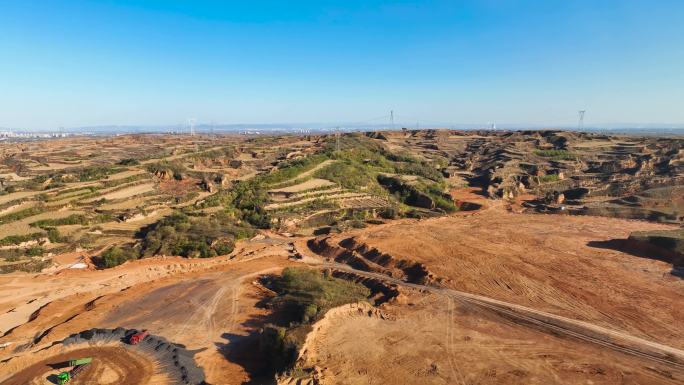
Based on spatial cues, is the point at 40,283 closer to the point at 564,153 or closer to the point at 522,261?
the point at 522,261

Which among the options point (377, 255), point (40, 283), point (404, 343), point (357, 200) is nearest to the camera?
point (404, 343)

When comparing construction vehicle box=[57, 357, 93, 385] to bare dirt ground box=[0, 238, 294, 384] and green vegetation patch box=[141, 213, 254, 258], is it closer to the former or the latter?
bare dirt ground box=[0, 238, 294, 384]

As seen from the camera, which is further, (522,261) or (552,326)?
(522,261)

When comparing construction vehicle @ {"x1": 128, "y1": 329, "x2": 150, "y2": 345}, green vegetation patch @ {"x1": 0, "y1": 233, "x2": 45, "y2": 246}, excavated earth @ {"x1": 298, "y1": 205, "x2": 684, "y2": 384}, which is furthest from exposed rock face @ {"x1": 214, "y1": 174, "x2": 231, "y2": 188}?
construction vehicle @ {"x1": 128, "y1": 329, "x2": 150, "y2": 345}

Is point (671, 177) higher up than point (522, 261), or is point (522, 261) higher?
point (671, 177)

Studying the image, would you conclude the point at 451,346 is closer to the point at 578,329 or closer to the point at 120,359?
the point at 578,329

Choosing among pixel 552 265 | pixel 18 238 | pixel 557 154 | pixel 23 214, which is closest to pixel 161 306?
pixel 18 238

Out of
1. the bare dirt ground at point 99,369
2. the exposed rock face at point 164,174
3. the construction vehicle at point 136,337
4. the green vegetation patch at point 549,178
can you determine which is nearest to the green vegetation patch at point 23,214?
the exposed rock face at point 164,174

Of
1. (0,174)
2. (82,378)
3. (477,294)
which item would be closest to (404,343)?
(477,294)
